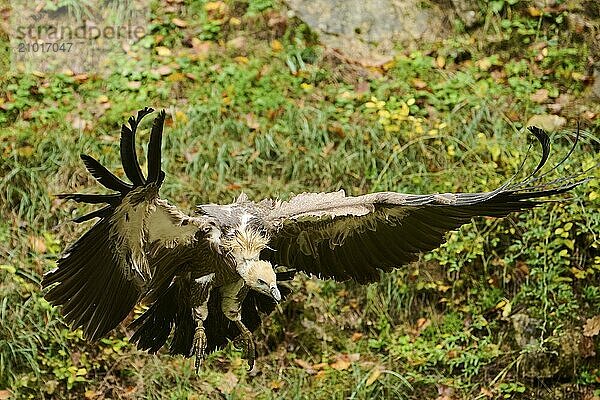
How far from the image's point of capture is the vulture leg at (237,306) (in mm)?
4215

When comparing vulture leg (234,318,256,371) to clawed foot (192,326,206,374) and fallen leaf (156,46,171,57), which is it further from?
fallen leaf (156,46,171,57)

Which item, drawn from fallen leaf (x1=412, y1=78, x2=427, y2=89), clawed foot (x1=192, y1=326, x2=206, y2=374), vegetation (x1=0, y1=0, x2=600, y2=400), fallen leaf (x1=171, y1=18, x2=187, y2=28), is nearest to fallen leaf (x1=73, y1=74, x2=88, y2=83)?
vegetation (x1=0, y1=0, x2=600, y2=400)

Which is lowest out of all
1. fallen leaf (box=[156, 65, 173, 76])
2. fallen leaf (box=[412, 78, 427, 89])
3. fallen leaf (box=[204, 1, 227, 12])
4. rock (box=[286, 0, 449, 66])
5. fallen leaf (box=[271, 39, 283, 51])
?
fallen leaf (box=[412, 78, 427, 89])

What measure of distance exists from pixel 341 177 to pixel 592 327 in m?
1.93

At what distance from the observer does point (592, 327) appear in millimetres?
5703

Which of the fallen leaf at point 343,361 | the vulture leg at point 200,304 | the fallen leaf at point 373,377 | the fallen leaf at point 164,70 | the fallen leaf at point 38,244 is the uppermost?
the fallen leaf at point 164,70

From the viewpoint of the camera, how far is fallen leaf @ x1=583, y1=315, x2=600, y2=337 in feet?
18.6

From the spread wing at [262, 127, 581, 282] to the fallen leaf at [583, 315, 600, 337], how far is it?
1.50 m

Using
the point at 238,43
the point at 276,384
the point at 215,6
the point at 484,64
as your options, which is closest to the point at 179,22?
the point at 215,6

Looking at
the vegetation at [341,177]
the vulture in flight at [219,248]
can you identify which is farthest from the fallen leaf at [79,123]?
the vulture in flight at [219,248]

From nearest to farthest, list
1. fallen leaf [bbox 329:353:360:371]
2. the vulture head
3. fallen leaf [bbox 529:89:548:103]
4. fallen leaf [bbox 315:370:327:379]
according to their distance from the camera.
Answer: the vulture head → fallen leaf [bbox 315:370:327:379] → fallen leaf [bbox 329:353:360:371] → fallen leaf [bbox 529:89:548:103]

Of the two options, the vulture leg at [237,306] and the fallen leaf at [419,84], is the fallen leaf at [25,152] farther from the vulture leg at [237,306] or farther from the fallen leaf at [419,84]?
the vulture leg at [237,306]

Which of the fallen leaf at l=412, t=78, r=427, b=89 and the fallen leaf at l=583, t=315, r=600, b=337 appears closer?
the fallen leaf at l=583, t=315, r=600, b=337

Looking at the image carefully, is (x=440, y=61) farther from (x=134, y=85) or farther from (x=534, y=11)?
(x=134, y=85)
